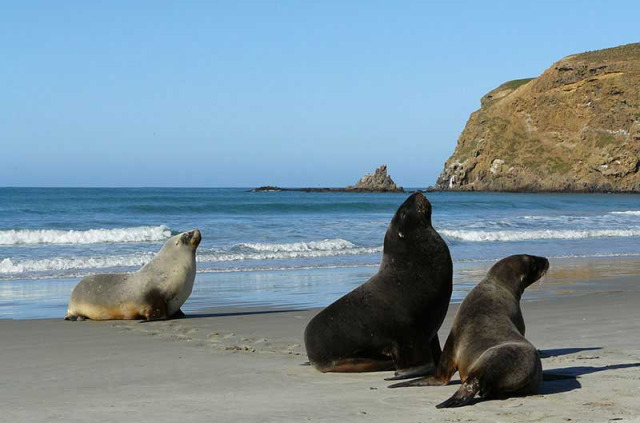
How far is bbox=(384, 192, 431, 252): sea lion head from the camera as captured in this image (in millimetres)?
6836

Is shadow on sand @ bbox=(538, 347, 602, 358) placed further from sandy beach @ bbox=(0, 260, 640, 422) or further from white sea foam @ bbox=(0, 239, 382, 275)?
white sea foam @ bbox=(0, 239, 382, 275)

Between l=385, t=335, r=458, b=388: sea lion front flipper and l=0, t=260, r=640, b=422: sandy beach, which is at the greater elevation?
l=385, t=335, r=458, b=388: sea lion front flipper

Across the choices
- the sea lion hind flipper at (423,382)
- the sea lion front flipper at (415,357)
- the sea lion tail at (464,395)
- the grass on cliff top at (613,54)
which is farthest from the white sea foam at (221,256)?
the grass on cliff top at (613,54)

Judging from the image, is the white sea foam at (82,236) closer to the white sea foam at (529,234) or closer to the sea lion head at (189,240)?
the white sea foam at (529,234)

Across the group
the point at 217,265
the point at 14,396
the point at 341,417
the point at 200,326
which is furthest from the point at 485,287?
the point at 217,265

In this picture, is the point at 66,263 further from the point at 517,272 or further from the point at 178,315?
the point at 517,272

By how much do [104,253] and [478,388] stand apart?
1724 centimetres

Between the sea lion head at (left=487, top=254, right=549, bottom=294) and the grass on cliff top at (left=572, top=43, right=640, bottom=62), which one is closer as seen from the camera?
the sea lion head at (left=487, top=254, right=549, bottom=294)

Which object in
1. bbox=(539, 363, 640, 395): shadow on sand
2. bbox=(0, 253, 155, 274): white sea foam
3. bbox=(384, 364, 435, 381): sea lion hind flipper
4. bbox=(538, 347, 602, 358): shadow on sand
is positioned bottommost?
bbox=(0, 253, 155, 274): white sea foam

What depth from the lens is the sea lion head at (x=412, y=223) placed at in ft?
22.4

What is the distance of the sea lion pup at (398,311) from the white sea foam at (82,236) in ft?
68.1

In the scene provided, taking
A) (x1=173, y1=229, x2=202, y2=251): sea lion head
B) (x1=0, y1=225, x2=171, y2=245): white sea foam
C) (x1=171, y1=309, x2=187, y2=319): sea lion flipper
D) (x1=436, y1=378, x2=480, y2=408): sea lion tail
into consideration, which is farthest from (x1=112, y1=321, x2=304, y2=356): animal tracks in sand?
Result: (x1=0, y1=225, x2=171, y2=245): white sea foam

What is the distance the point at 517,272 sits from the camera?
266 inches

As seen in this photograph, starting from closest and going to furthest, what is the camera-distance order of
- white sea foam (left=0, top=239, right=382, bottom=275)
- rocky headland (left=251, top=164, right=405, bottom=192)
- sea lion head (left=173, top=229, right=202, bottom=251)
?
sea lion head (left=173, top=229, right=202, bottom=251)
white sea foam (left=0, top=239, right=382, bottom=275)
rocky headland (left=251, top=164, right=405, bottom=192)
